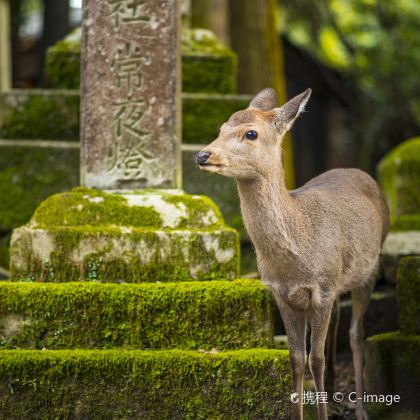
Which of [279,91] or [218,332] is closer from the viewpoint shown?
[218,332]

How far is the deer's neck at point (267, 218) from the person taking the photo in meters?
5.55

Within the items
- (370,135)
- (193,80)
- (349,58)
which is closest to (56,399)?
(193,80)

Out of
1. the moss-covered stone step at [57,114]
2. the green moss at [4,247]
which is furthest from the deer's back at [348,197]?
the green moss at [4,247]

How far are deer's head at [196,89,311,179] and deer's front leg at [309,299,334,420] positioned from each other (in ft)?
2.84

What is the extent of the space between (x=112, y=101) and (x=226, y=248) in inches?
59.0

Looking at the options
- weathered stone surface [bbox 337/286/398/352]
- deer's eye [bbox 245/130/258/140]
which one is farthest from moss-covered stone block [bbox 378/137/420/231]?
deer's eye [bbox 245/130/258/140]

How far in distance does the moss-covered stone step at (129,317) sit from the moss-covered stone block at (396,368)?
3.49 ft

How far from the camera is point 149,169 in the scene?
24.3 feet

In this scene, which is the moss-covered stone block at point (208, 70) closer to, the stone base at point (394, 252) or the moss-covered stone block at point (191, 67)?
the moss-covered stone block at point (191, 67)

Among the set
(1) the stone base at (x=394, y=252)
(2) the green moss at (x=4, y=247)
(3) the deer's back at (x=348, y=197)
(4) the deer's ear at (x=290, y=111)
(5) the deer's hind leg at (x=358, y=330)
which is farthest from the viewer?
(2) the green moss at (x=4, y=247)

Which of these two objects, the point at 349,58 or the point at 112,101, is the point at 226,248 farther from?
the point at 349,58

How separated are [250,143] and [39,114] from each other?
4765 mm

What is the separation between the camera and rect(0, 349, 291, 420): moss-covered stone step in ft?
19.5

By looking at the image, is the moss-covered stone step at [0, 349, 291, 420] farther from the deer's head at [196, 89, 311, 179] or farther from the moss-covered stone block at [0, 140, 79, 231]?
the moss-covered stone block at [0, 140, 79, 231]
